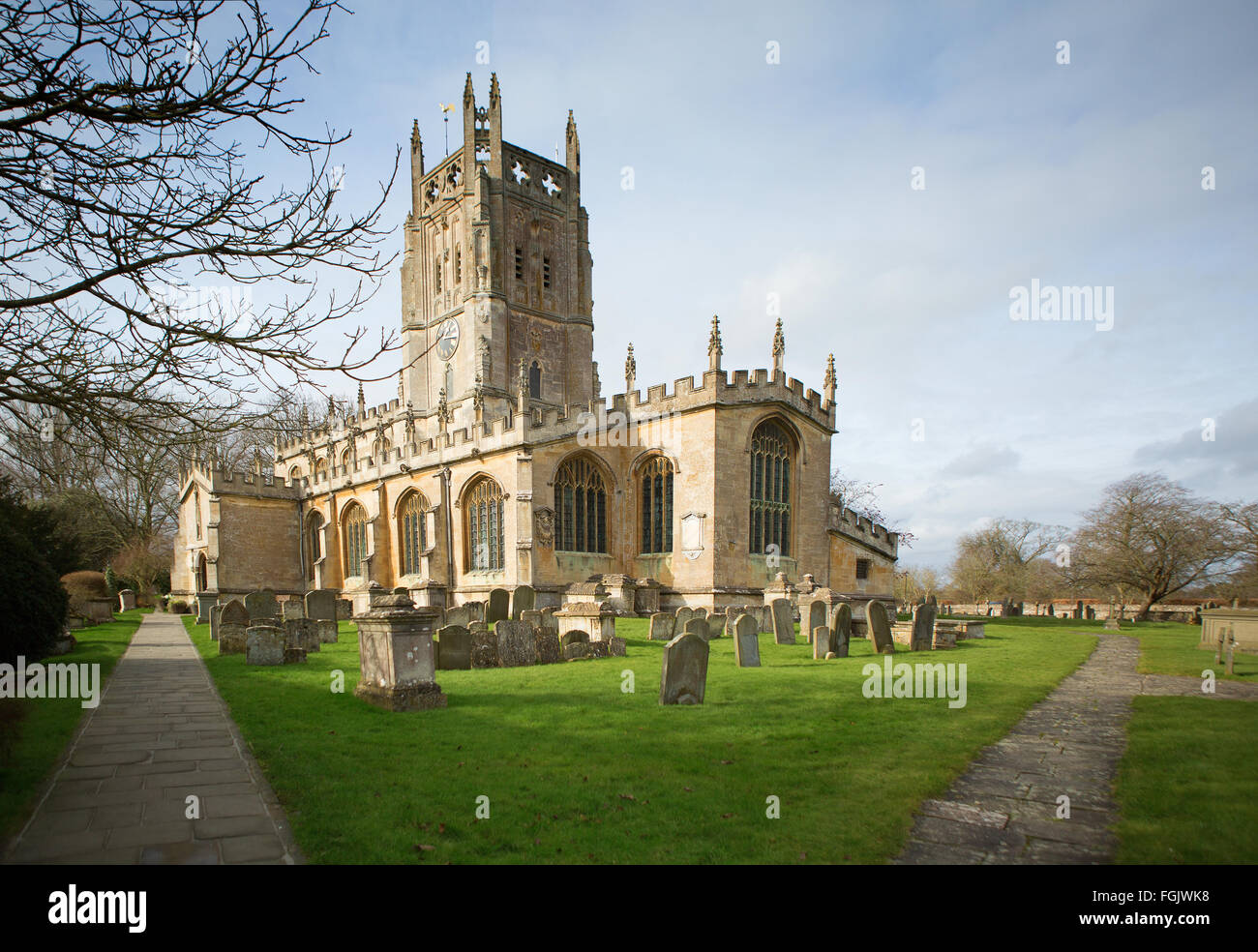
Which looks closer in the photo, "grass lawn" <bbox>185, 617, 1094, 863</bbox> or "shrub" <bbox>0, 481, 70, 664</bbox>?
"grass lawn" <bbox>185, 617, 1094, 863</bbox>

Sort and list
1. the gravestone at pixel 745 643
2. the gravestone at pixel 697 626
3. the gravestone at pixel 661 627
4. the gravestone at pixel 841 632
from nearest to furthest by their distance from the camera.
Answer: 1. the gravestone at pixel 745 643
2. the gravestone at pixel 841 632
3. the gravestone at pixel 697 626
4. the gravestone at pixel 661 627

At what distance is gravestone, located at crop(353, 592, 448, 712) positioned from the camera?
7.87m

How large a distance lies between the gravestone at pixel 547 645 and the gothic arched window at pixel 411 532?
1570 centimetres

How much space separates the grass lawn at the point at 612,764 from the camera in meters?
4.04

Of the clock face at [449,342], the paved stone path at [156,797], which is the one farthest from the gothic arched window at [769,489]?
the clock face at [449,342]

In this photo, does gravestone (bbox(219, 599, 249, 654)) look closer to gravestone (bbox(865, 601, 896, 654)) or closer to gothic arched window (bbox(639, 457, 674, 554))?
gravestone (bbox(865, 601, 896, 654))

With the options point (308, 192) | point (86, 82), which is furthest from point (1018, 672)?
point (86, 82)

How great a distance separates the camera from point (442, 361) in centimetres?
3938

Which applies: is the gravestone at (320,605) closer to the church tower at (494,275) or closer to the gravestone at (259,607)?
the gravestone at (259,607)

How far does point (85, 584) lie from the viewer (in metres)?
21.0

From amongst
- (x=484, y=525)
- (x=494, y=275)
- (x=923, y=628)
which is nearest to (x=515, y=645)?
(x=923, y=628)

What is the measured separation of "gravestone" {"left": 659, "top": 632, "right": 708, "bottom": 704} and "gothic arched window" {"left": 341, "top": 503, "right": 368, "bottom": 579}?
24.9 meters

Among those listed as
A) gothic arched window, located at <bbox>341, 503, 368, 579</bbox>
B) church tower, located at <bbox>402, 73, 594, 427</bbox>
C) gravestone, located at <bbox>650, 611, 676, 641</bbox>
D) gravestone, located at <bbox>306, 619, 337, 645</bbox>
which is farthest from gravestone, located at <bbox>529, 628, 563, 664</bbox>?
church tower, located at <bbox>402, 73, 594, 427</bbox>
